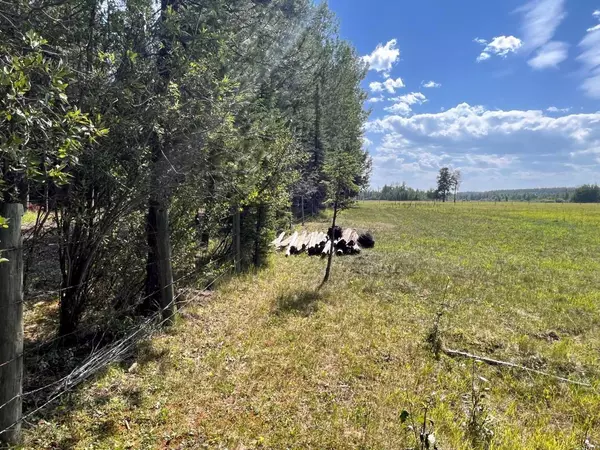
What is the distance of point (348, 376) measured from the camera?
166 inches

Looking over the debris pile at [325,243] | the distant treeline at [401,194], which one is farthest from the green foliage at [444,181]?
the debris pile at [325,243]

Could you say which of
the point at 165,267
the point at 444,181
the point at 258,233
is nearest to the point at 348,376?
the point at 165,267

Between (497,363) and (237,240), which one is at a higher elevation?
(237,240)

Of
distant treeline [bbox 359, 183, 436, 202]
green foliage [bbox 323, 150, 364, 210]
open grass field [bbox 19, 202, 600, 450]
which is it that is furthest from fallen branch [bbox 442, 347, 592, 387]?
distant treeline [bbox 359, 183, 436, 202]

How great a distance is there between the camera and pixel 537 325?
6.17 meters

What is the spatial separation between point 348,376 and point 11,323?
11.7 ft

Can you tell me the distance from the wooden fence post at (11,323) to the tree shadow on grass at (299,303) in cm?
400

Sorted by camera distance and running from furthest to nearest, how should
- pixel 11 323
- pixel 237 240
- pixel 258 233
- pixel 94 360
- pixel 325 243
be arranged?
pixel 325 243 < pixel 258 233 < pixel 237 240 < pixel 94 360 < pixel 11 323

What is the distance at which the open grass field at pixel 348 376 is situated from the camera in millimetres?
3166

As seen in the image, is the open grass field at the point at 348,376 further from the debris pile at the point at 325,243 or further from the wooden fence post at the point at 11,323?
the debris pile at the point at 325,243

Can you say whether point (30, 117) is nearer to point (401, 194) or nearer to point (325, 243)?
point (325, 243)

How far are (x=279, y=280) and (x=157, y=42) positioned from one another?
6109mm

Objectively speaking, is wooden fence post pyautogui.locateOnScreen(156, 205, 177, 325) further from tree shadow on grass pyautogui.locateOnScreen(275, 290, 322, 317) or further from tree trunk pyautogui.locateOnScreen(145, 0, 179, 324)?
tree shadow on grass pyautogui.locateOnScreen(275, 290, 322, 317)

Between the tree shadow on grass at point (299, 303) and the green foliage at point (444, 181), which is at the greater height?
the green foliage at point (444, 181)
